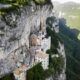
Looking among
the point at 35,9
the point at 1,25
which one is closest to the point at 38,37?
the point at 35,9

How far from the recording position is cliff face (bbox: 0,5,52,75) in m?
35.3

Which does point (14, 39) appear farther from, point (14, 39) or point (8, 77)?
point (8, 77)

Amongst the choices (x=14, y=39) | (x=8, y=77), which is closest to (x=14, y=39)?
(x=14, y=39)

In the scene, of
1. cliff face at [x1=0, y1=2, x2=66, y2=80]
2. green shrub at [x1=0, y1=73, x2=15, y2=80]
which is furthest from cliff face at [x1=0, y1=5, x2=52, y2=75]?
green shrub at [x1=0, y1=73, x2=15, y2=80]

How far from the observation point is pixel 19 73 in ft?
127

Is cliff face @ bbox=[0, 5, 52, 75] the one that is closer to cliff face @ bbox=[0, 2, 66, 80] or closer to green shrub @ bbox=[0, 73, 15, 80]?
cliff face @ bbox=[0, 2, 66, 80]

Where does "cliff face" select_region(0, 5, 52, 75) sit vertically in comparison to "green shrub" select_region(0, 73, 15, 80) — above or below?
above

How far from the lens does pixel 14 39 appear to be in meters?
38.1

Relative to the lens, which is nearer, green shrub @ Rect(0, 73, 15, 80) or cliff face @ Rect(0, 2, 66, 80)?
cliff face @ Rect(0, 2, 66, 80)

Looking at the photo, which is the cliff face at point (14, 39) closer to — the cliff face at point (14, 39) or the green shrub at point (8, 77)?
the cliff face at point (14, 39)

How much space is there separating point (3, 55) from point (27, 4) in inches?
496

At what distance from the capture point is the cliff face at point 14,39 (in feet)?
116

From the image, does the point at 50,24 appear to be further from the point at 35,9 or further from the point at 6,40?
the point at 6,40

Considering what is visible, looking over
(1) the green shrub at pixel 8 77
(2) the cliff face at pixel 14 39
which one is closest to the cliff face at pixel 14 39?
(2) the cliff face at pixel 14 39
